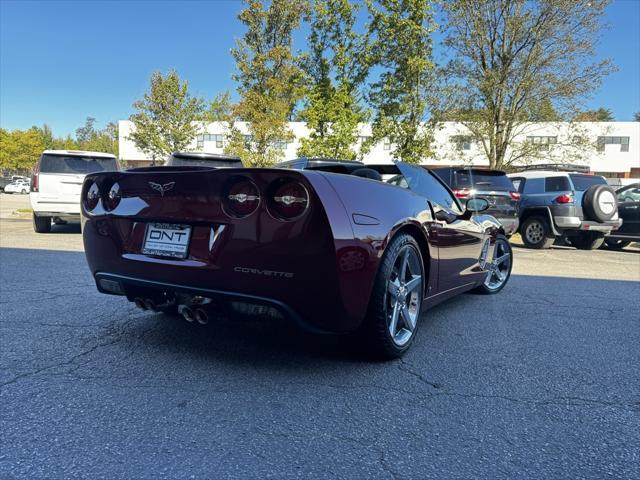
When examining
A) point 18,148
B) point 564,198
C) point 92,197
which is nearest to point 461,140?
point 564,198

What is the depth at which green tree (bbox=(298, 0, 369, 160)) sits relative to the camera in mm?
21016

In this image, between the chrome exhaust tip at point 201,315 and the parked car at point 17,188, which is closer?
the chrome exhaust tip at point 201,315

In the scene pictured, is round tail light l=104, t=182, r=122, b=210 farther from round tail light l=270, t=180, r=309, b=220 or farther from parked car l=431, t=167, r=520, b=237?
parked car l=431, t=167, r=520, b=237

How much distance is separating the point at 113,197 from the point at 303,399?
175 cm

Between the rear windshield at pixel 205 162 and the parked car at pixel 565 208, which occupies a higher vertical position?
the rear windshield at pixel 205 162

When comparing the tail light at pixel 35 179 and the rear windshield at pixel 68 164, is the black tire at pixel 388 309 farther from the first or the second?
the tail light at pixel 35 179

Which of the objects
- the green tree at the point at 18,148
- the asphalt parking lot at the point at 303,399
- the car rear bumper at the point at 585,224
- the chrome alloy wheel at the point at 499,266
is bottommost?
the asphalt parking lot at the point at 303,399

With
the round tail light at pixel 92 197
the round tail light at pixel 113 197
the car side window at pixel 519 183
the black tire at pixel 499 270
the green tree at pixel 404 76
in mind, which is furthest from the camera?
the green tree at pixel 404 76

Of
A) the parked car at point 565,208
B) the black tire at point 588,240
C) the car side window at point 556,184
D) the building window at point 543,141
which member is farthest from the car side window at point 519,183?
the building window at point 543,141

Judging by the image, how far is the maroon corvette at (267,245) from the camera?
246 cm

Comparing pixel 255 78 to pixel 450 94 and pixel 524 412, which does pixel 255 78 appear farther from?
pixel 524 412

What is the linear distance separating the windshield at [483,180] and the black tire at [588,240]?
2.61 meters

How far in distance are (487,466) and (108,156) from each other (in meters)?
10.1

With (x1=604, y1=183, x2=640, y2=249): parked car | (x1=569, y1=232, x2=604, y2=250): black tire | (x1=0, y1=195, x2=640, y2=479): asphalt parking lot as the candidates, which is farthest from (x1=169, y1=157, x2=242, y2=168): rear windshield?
(x1=604, y1=183, x2=640, y2=249): parked car
